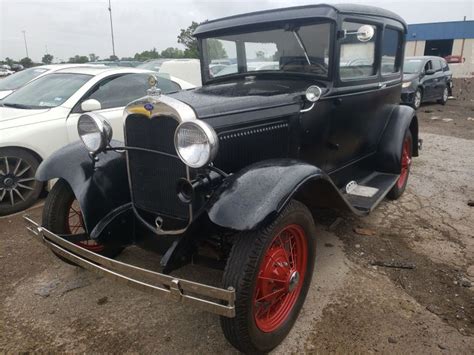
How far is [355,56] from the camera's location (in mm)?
3270

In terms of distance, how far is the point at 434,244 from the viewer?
3395 mm

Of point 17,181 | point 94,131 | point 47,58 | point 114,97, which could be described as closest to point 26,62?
point 47,58

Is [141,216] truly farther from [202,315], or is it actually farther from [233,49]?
[233,49]

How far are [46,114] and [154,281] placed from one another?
3.28 metres

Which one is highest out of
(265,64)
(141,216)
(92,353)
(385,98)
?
(265,64)

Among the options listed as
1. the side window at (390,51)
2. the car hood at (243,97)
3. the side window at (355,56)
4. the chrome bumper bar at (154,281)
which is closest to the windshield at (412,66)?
the side window at (390,51)

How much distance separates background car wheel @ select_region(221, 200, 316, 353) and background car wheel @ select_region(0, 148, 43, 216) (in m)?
3.22

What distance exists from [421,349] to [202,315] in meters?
1.33

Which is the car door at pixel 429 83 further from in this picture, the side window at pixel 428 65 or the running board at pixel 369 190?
the running board at pixel 369 190

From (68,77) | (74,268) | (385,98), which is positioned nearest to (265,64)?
(385,98)

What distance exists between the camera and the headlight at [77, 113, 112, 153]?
101 inches

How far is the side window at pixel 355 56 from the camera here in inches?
120

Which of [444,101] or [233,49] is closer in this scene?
[233,49]

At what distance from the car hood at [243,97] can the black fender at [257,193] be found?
0.47m
